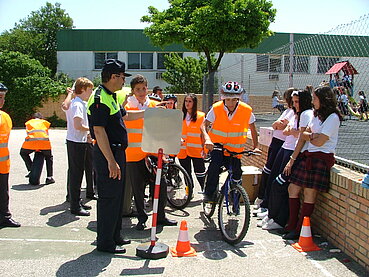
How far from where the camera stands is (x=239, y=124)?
5773mm

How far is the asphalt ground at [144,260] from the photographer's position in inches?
172

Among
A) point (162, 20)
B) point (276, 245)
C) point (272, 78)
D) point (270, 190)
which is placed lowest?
point (276, 245)

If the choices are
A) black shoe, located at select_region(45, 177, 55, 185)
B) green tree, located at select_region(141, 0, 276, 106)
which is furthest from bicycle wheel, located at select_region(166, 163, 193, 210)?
green tree, located at select_region(141, 0, 276, 106)

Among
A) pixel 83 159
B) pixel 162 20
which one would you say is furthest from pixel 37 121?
pixel 162 20

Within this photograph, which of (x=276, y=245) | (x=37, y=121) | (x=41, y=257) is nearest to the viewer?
(x=41, y=257)

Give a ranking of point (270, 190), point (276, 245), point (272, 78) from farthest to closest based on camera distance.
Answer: point (272, 78), point (270, 190), point (276, 245)

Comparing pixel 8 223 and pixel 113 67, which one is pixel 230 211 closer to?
pixel 113 67

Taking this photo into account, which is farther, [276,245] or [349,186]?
[276,245]

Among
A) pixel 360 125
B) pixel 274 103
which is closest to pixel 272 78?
pixel 274 103

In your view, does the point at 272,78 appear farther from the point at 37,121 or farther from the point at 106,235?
the point at 106,235

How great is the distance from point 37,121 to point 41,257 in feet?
16.4

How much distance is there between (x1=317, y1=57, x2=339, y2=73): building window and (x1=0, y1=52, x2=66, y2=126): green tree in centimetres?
1841

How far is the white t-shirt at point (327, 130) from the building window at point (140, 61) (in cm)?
2999

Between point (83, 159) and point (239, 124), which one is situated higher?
point (239, 124)
